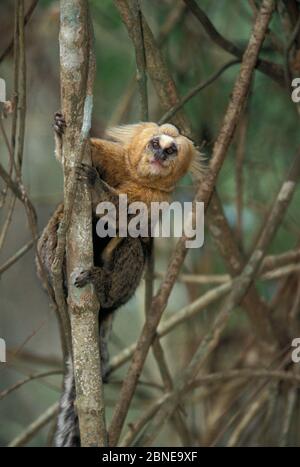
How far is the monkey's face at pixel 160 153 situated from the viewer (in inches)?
145

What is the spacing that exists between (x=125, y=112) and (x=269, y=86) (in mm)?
954

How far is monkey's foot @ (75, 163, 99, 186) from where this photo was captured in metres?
2.93

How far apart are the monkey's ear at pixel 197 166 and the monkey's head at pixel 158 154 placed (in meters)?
0.02

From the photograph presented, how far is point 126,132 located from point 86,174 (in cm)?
93

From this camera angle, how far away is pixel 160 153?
3.69 meters

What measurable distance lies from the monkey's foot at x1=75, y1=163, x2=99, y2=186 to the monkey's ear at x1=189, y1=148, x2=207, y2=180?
2.76ft

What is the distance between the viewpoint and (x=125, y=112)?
5.28 m

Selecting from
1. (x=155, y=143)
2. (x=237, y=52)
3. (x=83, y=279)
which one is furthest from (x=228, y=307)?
(x=237, y=52)

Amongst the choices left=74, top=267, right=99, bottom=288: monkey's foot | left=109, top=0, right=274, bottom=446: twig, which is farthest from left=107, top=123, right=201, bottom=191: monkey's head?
left=74, top=267, right=99, bottom=288: monkey's foot

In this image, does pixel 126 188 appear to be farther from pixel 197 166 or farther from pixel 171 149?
pixel 197 166

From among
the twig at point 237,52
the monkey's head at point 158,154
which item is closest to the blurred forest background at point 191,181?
the twig at point 237,52

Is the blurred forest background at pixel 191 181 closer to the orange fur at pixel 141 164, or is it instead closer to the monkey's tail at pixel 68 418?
the orange fur at pixel 141 164

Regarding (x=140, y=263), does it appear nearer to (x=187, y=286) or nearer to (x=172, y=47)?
(x=187, y=286)

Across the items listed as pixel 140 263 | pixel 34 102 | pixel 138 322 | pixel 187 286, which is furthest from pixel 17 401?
pixel 140 263
